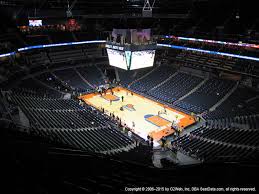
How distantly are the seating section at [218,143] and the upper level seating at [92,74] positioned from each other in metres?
23.1

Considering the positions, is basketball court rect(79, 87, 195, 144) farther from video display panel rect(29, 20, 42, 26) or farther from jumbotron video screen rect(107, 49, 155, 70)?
video display panel rect(29, 20, 42, 26)

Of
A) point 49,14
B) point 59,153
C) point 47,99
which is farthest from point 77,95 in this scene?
point 59,153

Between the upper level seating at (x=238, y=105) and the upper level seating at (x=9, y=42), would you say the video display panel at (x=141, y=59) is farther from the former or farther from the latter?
the upper level seating at (x=9, y=42)

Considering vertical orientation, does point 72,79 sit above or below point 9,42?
Answer: below

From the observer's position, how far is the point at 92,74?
46.2 metres

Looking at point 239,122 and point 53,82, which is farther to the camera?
point 53,82

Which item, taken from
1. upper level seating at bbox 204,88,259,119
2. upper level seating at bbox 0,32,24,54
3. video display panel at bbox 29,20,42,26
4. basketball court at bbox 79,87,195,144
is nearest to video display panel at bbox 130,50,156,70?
basketball court at bbox 79,87,195,144

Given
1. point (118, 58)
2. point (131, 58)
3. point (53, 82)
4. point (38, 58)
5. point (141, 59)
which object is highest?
point (131, 58)

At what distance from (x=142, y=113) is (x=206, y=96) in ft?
31.7

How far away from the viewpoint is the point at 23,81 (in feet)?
127

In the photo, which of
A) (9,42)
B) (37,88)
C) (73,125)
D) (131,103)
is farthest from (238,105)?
(9,42)

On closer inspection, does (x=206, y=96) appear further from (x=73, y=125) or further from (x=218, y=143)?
(x=73, y=125)

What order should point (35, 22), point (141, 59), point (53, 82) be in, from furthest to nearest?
point (35, 22)
point (53, 82)
point (141, 59)

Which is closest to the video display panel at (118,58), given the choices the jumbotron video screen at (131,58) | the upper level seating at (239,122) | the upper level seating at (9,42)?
the jumbotron video screen at (131,58)
